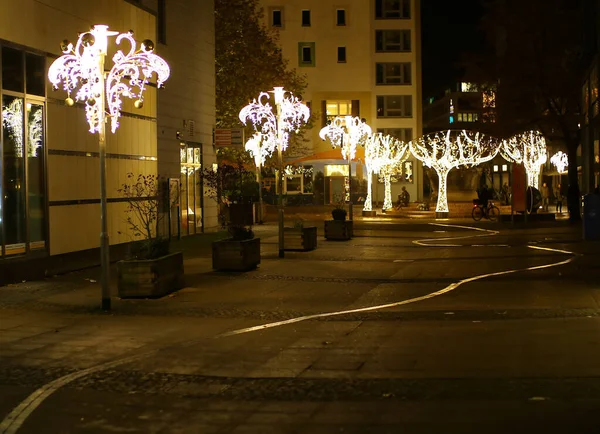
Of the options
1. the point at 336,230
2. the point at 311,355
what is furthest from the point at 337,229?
the point at 311,355

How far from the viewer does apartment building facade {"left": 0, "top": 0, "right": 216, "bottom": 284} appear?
57.9 feet

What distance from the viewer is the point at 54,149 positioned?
63.9 feet

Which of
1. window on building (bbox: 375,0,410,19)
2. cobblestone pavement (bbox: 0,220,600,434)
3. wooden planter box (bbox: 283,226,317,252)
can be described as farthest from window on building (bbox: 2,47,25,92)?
window on building (bbox: 375,0,410,19)

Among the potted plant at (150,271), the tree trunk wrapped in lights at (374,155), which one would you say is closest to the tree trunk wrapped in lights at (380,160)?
the tree trunk wrapped in lights at (374,155)

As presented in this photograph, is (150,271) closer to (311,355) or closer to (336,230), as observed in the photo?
(311,355)

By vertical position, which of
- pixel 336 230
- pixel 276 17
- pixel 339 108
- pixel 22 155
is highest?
pixel 276 17

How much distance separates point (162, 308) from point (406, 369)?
6061 mm

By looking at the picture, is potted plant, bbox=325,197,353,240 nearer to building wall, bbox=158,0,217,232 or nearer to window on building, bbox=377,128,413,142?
building wall, bbox=158,0,217,232

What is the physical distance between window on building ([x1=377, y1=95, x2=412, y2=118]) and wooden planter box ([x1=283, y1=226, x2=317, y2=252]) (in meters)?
44.5

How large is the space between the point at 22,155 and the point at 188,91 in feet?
45.0

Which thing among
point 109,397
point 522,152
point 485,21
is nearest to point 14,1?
point 109,397

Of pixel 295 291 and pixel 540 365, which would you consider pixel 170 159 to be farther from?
pixel 540 365

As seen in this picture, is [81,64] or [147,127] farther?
[147,127]

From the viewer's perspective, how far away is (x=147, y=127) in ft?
83.6
